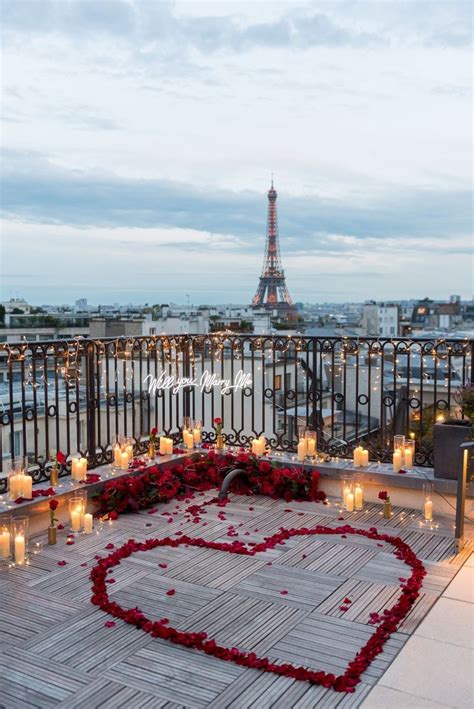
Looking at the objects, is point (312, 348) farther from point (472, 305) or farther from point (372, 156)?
point (472, 305)

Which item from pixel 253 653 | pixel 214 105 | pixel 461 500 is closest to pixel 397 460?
pixel 461 500

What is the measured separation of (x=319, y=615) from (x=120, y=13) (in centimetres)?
854

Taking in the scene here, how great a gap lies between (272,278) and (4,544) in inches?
2164

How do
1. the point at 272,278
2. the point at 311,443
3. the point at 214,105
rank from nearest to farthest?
the point at 311,443 → the point at 214,105 → the point at 272,278

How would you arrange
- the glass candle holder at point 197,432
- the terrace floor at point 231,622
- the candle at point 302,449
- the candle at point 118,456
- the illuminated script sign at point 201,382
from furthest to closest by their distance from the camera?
the glass candle holder at point 197,432, the illuminated script sign at point 201,382, the candle at point 302,449, the candle at point 118,456, the terrace floor at point 231,622

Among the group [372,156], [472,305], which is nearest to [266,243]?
[472,305]

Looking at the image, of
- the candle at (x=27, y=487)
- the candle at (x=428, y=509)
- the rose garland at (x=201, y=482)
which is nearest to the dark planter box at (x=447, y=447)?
the candle at (x=428, y=509)

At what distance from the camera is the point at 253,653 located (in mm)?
3354

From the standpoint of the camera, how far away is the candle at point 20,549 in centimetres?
457

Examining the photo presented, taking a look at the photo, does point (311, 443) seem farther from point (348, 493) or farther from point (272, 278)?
point (272, 278)

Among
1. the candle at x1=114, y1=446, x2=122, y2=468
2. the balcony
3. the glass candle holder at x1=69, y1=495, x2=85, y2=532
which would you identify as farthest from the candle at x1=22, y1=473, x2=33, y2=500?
the candle at x1=114, y1=446, x2=122, y2=468

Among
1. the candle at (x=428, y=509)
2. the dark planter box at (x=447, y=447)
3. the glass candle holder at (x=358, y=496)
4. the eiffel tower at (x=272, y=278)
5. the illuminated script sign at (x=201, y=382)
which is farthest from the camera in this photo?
the eiffel tower at (x=272, y=278)

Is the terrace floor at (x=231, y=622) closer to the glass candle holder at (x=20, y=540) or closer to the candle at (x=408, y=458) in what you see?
the glass candle holder at (x=20, y=540)

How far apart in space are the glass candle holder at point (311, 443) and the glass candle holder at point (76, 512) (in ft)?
8.08
